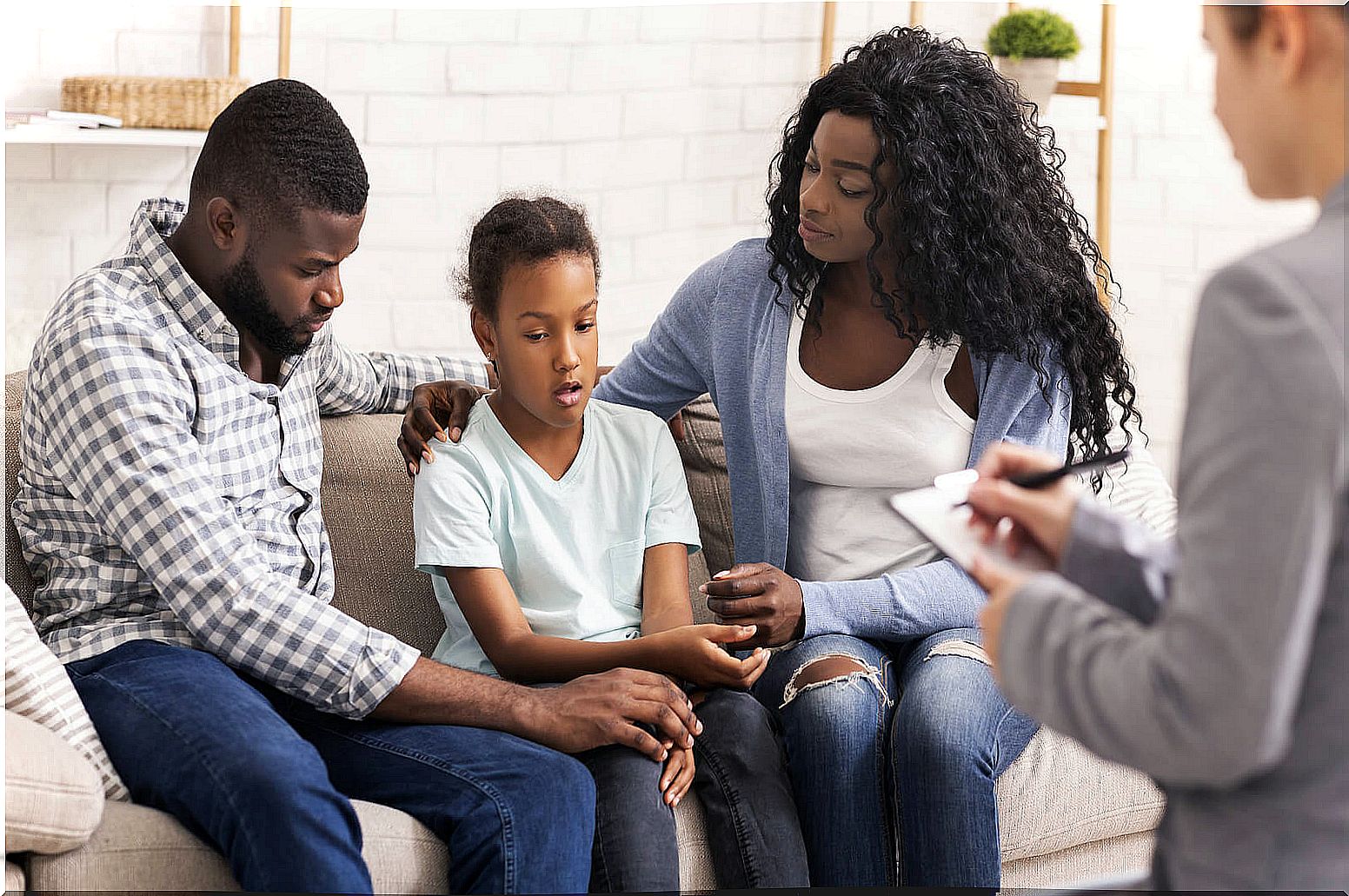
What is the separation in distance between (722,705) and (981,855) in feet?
1.07

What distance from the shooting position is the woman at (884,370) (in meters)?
1.52

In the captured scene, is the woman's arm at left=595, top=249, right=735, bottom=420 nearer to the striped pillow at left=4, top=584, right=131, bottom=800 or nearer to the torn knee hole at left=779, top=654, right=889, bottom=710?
the torn knee hole at left=779, top=654, right=889, bottom=710

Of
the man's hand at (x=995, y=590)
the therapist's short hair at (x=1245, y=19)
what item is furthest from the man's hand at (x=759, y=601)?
the therapist's short hair at (x=1245, y=19)

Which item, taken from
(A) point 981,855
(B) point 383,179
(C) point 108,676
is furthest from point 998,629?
(B) point 383,179

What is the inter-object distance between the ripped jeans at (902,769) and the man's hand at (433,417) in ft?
1.70

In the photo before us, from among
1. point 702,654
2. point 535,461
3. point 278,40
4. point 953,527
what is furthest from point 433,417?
point 278,40

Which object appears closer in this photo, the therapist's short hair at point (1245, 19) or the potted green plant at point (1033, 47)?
the therapist's short hair at point (1245, 19)

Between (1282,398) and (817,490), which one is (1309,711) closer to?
(1282,398)

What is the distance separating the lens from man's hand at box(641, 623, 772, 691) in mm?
1440

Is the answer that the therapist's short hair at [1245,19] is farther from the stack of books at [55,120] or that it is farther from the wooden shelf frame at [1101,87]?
the wooden shelf frame at [1101,87]

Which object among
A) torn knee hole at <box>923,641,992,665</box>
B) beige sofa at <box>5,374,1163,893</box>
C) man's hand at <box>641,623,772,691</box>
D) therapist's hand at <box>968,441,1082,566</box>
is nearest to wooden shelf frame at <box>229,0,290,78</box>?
beige sofa at <box>5,374,1163,893</box>

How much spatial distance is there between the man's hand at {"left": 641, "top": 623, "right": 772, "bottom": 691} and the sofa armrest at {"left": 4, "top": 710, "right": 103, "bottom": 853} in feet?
1.90

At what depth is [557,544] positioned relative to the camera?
5.13 ft

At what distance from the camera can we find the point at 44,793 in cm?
118
